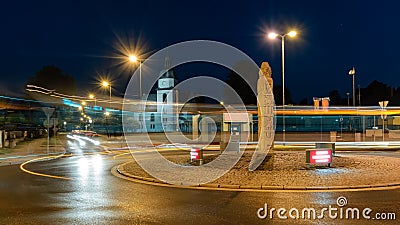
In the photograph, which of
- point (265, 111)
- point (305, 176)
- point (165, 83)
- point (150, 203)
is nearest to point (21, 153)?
point (265, 111)

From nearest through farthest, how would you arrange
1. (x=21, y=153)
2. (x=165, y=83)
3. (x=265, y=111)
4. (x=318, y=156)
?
(x=318, y=156), (x=265, y=111), (x=21, y=153), (x=165, y=83)

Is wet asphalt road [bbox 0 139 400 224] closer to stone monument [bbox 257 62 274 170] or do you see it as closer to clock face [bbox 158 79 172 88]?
stone monument [bbox 257 62 274 170]

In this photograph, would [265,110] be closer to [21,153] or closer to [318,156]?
[318,156]

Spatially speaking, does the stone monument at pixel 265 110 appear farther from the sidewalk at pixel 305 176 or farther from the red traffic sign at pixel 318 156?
the red traffic sign at pixel 318 156

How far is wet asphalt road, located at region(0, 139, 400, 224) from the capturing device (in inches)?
317

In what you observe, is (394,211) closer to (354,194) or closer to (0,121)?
(354,194)

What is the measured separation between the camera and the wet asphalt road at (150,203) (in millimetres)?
8062

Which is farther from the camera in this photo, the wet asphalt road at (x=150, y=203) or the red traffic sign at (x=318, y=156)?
the red traffic sign at (x=318, y=156)

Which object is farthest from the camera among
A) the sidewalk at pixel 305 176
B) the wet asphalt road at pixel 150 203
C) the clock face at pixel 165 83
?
the clock face at pixel 165 83

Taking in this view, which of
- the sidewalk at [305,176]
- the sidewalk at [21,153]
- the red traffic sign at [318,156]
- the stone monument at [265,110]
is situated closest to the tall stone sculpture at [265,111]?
the stone monument at [265,110]

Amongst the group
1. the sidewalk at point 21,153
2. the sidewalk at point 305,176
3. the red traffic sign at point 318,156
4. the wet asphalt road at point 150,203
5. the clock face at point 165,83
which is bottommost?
the sidewalk at point 21,153

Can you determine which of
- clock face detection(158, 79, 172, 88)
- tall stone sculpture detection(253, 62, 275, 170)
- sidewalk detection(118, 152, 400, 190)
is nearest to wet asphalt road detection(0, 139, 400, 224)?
sidewalk detection(118, 152, 400, 190)

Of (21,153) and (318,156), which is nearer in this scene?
(318,156)

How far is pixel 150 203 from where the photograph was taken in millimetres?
9695
